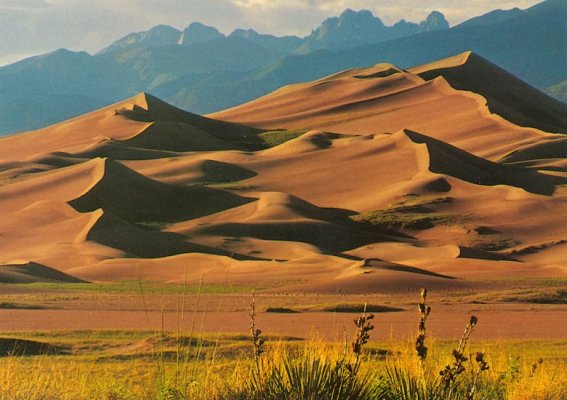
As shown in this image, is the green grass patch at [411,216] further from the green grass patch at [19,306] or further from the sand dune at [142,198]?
the green grass patch at [19,306]

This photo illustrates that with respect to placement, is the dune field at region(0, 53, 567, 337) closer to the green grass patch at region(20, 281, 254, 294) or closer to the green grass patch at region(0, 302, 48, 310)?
the green grass patch at region(0, 302, 48, 310)

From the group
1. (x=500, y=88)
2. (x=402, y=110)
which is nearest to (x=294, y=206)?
(x=402, y=110)

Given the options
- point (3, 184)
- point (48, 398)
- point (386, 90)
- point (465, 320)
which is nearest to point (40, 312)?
point (465, 320)

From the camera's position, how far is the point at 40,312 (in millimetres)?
27141

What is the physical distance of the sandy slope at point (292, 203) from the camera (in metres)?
43.1

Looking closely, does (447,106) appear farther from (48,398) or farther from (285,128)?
(48,398)

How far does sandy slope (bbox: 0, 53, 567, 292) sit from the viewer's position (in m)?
43.1

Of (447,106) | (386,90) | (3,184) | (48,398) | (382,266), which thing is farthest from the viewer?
(386,90)

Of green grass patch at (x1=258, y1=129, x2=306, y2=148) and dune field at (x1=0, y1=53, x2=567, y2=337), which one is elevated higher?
green grass patch at (x1=258, y1=129, x2=306, y2=148)

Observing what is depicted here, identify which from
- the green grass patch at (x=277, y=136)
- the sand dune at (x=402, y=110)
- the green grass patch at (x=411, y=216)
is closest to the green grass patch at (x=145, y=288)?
the green grass patch at (x=411, y=216)

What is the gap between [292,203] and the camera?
6303cm

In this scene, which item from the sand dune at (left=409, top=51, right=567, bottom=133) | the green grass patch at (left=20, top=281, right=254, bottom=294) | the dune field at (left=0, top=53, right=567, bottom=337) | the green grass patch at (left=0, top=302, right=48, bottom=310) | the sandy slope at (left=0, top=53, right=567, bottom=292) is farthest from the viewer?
the sand dune at (left=409, top=51, right=567, bottom=133)

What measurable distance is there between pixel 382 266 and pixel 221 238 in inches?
678

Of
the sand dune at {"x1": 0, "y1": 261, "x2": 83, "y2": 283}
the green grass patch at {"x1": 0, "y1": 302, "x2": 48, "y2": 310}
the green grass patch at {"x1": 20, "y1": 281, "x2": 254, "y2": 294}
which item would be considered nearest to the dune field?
the sand dune at {"x1": 0, "y1": 261, "x2": 83, "y2": 283}
